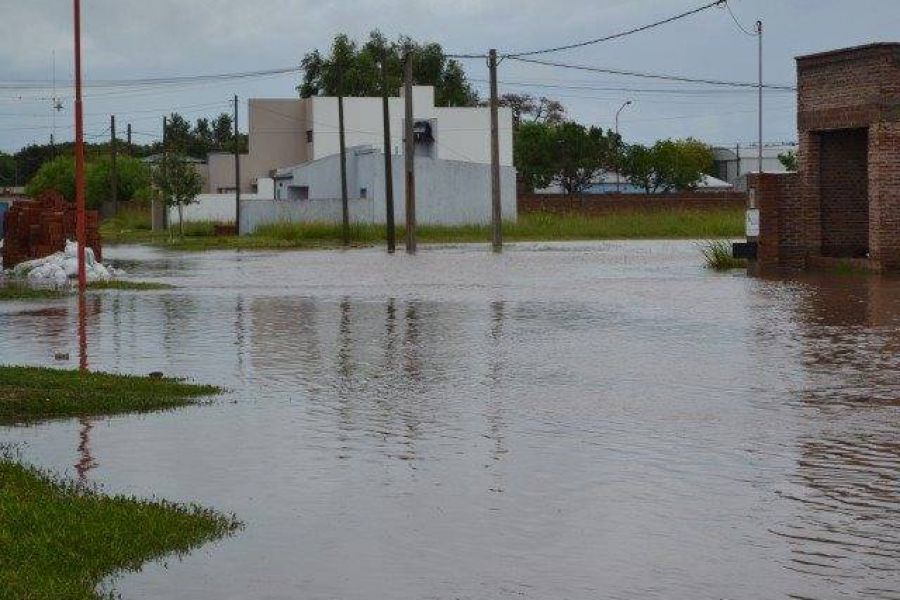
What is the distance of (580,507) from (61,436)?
4.47 metres

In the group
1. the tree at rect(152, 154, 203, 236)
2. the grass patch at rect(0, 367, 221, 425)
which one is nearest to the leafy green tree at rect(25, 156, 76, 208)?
the tree at rect(152, 154, 203, 236)

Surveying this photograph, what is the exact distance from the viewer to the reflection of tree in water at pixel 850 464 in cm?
798

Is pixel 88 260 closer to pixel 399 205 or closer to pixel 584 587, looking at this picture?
pixel 584 587

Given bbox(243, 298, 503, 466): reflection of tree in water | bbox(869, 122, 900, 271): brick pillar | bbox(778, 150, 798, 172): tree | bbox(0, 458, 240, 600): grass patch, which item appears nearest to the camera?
bbox(0, 458, 240, 600): grass patch

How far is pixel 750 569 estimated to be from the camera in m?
7.82

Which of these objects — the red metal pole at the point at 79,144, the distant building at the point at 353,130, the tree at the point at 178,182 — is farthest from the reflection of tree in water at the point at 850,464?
the distant building at the point at 353,130

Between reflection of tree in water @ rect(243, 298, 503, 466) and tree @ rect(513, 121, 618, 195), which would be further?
tree @ rect(513, 121, 618, 195)

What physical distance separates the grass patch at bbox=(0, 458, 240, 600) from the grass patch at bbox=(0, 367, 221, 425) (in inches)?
141

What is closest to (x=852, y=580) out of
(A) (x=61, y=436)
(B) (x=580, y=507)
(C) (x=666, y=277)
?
(B) (x=580, y=507)

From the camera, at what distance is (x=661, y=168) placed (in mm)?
131875

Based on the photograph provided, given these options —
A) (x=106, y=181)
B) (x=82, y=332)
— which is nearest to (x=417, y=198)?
(x=106, y=181)

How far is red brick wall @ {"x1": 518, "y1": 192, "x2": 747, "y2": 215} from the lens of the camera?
97125 millimetres

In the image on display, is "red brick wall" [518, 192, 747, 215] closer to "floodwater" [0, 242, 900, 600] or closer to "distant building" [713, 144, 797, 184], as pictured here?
"distant building" [713, 144, 797, 184]

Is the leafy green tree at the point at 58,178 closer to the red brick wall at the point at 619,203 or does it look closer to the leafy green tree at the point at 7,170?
the red brick wall at the point at 619,203
